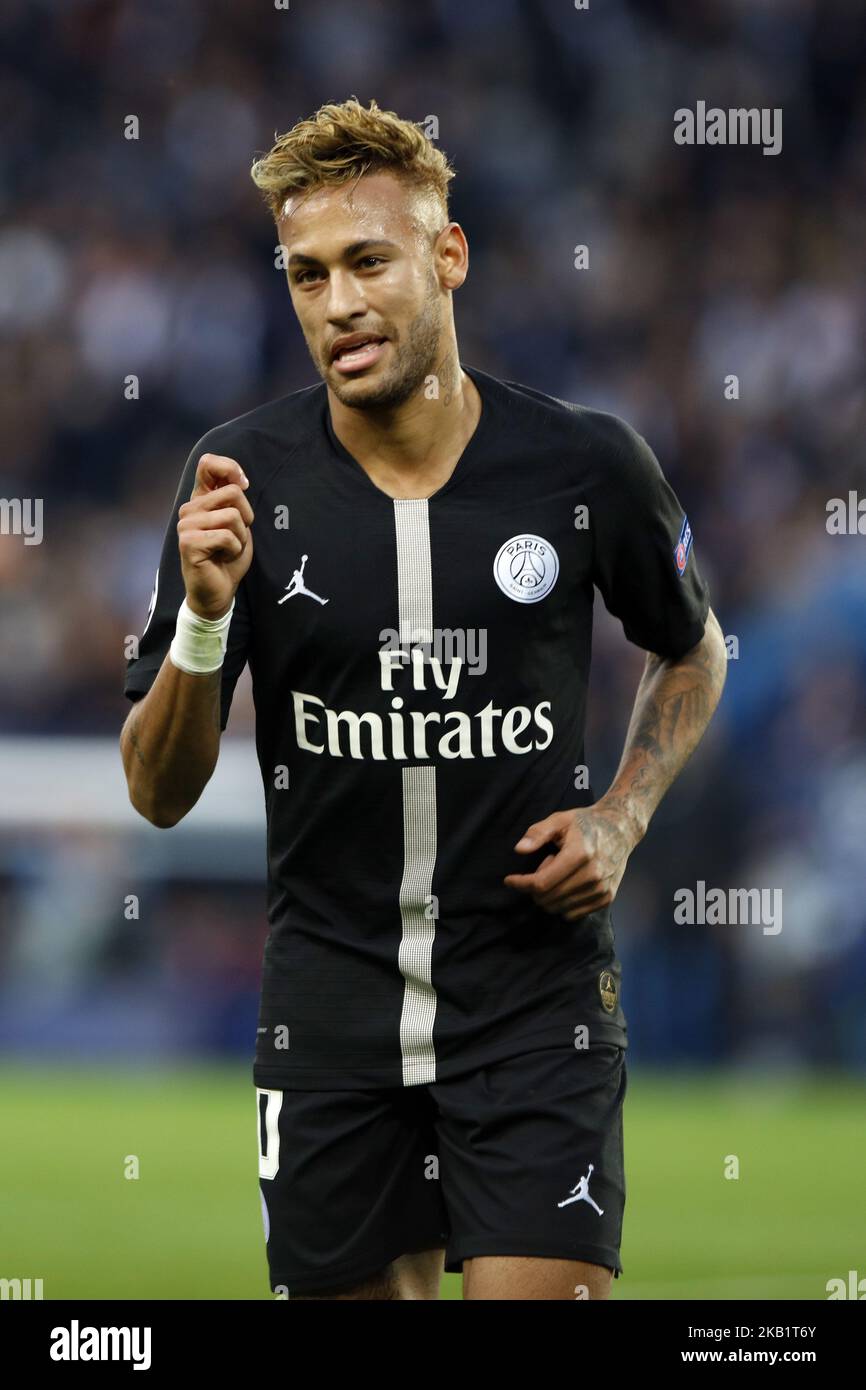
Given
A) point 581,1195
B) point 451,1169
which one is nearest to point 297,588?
point 451,1169

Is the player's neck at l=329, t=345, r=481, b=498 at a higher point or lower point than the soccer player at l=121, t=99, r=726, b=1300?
higher

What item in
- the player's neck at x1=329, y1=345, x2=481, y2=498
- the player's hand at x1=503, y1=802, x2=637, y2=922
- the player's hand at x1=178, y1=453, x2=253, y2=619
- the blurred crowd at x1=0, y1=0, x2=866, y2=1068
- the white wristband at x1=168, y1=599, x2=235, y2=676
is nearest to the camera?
the player's hand at x1=178, y1=453, x2=253, y2=619

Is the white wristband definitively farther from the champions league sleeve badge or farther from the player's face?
the champions league sleeve badge

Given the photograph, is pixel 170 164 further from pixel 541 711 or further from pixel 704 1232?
pixel 541 711

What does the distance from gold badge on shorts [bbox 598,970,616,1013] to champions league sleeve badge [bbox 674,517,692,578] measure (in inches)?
31.7

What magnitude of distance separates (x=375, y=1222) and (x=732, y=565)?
679 cm

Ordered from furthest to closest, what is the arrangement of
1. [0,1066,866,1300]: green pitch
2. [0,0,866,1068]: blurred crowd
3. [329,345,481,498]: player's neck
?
1. [0,0,866,1068]: blurred crowd
2. [0,1066,866,1300]: green pitch
3. [329,345,481,498]: player's neck

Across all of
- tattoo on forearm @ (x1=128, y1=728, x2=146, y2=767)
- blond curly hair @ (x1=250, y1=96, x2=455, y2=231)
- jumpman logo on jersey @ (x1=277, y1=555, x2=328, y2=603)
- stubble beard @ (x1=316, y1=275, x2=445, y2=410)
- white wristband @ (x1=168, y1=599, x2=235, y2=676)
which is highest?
blond curly hair @ (x1=250, y1=96, x2=455, y2=231)

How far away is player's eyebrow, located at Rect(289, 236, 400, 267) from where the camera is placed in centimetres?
353

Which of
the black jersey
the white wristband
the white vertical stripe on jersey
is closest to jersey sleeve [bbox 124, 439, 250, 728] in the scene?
the black jersey

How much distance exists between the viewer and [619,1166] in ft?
11.2

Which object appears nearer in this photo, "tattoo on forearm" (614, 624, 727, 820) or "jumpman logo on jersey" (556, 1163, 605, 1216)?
"jumpman logo on jersey" (556, 1163, 605, 1216)

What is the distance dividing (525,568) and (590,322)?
7882 millimetres
